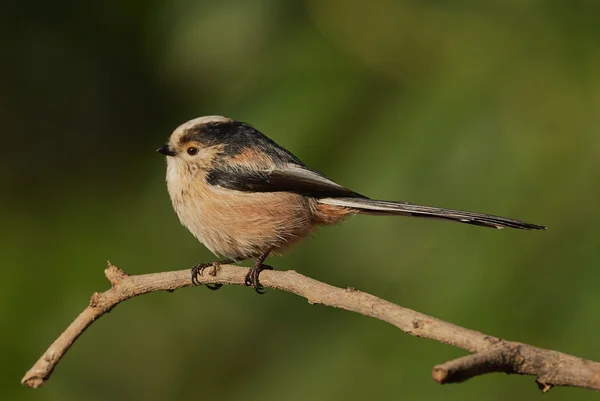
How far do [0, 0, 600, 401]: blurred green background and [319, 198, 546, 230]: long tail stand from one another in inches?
2.3

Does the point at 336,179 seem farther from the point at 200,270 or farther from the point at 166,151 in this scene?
the point at 166,151

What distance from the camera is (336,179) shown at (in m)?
3.66

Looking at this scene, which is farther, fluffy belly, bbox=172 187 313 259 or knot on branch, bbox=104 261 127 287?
fluffy belly, bbox=172 187 313 259

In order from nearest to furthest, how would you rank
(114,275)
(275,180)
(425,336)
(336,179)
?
(425,336), (114,275), (336,179), (275,180)

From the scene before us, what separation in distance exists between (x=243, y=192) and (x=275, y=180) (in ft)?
0.47

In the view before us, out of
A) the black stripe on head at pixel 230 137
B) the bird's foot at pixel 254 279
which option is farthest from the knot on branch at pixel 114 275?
the black stripe on head at pixel 230 137

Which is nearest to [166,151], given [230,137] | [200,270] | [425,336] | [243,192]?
[230,137]

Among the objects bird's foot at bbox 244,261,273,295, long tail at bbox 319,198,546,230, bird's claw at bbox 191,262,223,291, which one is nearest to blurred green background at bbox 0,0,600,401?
long tail at bbox 319,198,546,230

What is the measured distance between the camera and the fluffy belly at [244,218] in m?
3.72

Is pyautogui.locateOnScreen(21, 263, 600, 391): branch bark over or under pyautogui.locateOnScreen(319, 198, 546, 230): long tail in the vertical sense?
under

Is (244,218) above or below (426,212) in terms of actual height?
below

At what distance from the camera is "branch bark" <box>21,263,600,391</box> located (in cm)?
197

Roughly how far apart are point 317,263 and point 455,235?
3.14 ft

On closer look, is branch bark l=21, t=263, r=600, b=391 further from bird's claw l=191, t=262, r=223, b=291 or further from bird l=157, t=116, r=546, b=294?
bird l=157, t=116, r=546, b=294
